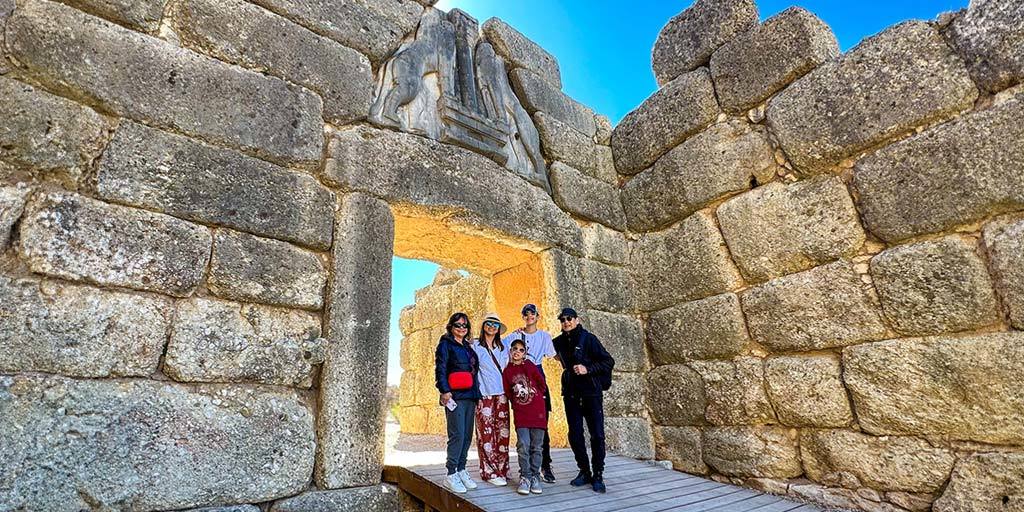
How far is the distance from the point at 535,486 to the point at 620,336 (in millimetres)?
1849

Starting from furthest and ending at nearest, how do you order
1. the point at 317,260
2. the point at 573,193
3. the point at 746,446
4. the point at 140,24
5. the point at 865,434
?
the point at 573,193 → the point at 746,446 → the point at 865,434 → the point at 317,260 → the point at 140,24

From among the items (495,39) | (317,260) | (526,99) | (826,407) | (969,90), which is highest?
(495,39)

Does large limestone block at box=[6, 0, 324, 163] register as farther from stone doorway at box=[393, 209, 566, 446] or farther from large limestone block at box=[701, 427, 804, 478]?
large limestone block at box=[701, 427, 804, 478]

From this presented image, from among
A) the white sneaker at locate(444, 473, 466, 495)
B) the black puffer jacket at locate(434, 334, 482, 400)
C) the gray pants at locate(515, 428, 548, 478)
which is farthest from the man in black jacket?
the white sneaker at locate(444, 473, 466, 495)

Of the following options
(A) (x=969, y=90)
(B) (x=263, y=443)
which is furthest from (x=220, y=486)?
(A) (x=969, y=90)

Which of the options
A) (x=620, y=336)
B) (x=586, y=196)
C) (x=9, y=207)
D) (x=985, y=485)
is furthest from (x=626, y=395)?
(x=9, y=207)

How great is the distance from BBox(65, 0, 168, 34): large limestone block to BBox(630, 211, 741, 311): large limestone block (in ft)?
13.2

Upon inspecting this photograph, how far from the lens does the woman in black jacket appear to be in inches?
118

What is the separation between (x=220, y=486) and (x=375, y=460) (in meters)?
0.79

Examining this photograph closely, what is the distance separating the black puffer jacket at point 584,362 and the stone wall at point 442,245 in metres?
0.89

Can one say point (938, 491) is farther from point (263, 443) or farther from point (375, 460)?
point (263, 443)

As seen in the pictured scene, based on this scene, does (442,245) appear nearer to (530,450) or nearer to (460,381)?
(460,381)

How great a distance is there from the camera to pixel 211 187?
109 inches

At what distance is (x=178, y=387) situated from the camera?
2.47 meters
